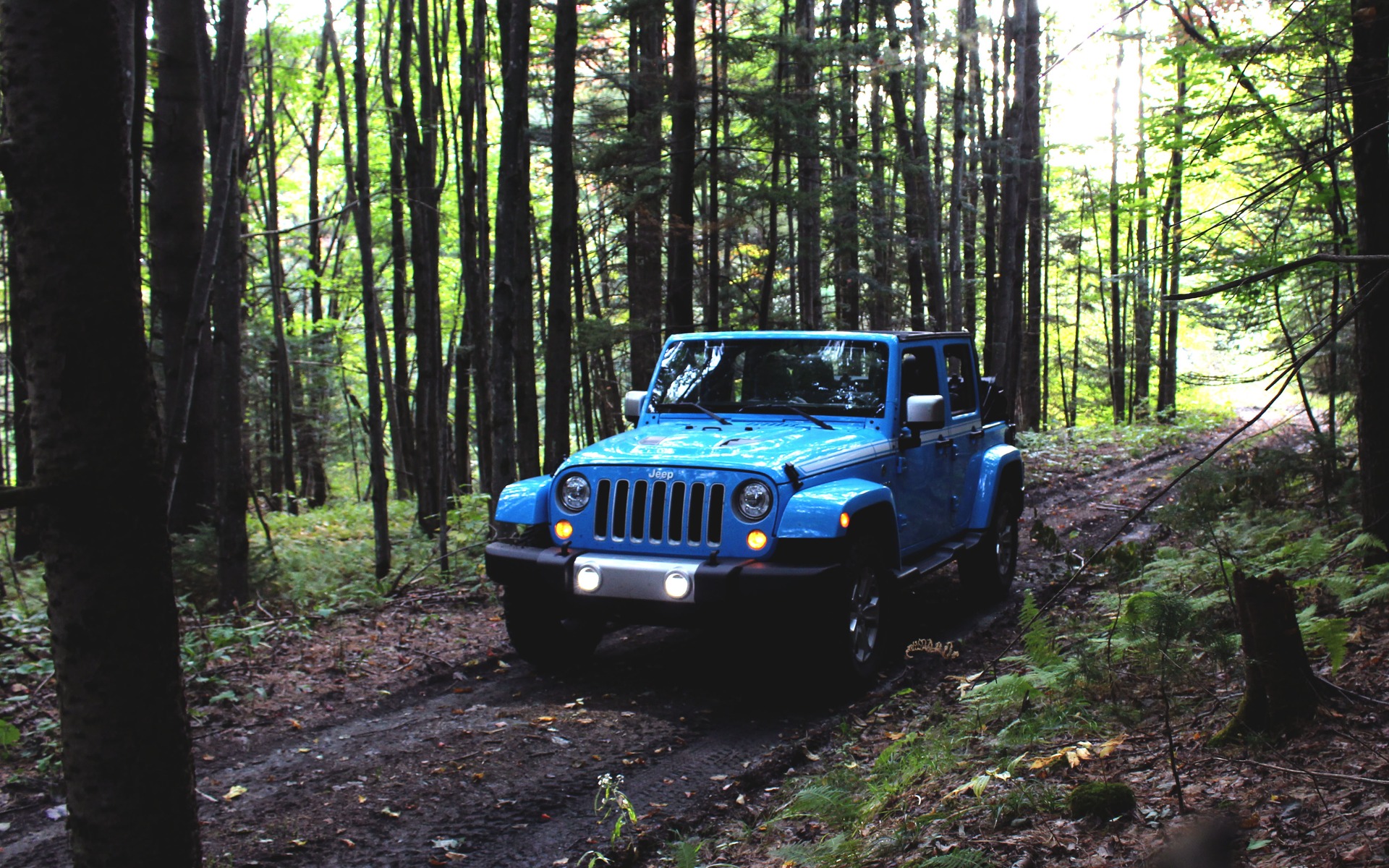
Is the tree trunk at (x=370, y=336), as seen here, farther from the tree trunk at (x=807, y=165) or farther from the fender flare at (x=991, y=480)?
the fender flare at (x=991, y=480)

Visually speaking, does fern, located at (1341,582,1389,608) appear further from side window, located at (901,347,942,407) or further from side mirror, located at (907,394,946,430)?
side window, located at (901,347,942,407)

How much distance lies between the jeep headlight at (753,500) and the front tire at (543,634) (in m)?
1.24

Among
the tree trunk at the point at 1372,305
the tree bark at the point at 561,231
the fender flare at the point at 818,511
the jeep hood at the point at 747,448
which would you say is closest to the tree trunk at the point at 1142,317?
the tree bark at the point at 561,231

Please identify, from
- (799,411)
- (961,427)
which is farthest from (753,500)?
(961,427)

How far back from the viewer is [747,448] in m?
6.23

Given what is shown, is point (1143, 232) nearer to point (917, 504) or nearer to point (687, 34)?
point (687, 34)

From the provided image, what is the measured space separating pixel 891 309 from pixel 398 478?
1374 centimetres

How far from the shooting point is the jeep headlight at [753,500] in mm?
5785

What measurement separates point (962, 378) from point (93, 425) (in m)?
7.35

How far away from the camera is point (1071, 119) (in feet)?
102

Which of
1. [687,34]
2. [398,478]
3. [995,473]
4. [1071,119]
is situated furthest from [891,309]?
[995,473]

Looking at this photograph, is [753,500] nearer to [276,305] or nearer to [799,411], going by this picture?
[799,411]

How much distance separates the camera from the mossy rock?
11.2 feet

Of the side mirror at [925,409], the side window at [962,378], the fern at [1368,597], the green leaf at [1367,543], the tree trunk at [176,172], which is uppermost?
the tree trunk at [176,172]
